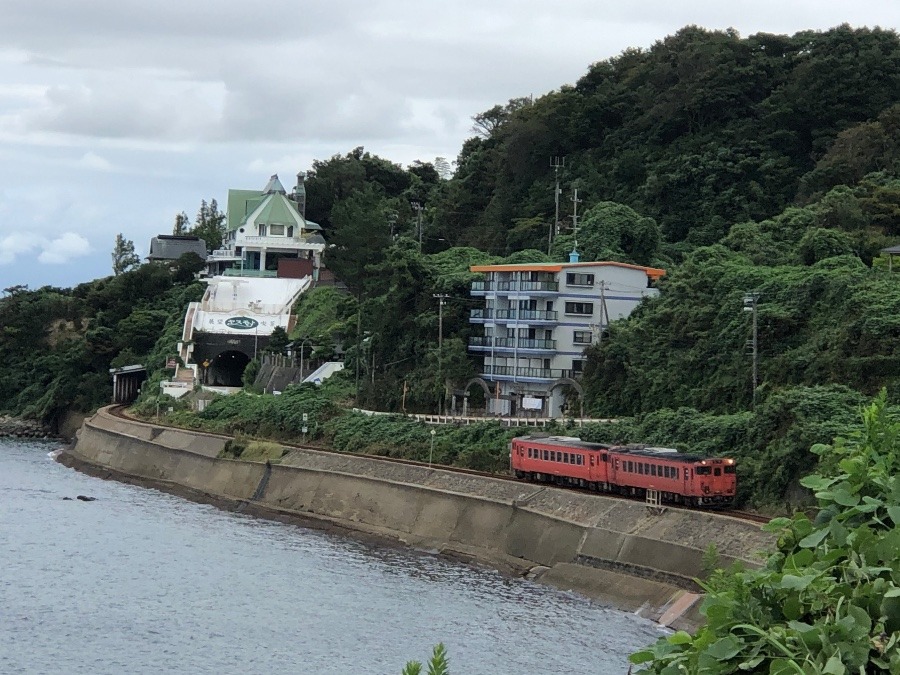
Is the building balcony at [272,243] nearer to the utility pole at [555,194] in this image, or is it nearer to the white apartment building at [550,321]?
the utility pole at [555,194]

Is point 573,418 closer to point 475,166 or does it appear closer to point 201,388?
point 201,388

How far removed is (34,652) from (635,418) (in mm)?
28582

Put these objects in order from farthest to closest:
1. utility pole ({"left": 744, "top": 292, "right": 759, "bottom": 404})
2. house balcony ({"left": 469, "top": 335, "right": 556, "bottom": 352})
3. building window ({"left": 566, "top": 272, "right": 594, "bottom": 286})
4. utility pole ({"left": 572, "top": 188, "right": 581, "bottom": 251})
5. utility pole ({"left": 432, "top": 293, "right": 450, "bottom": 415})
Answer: utility pole ({"left": 572, "top": 188, "right": 581, "bottom": 251}), utility pole ({"left": 432, "top": 293, "right": 450, "bottom": 415}), building window ({"left": 566, "top": 272, "right": 594, "bottom": 286}), house balcony ({"left": 469, "top": 335, "right": 556, "bottom": 352}), utility pole ({"left": 744, "top": 292, "right": 759, "bottom": 404})

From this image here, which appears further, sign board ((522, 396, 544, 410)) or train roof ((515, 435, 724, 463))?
sign board ((522, 396, 544, 410))

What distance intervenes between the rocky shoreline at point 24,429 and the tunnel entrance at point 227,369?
13.3 metres

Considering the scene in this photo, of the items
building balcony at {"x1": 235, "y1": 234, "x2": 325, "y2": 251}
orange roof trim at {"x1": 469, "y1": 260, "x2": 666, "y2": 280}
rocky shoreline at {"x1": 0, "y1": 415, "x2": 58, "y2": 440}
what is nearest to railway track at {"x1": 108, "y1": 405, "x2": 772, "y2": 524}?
orange roof trim at {"x1": 469, "y1": 260, "x2": 666, "y2": 280}

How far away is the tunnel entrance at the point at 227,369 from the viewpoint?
299 feet

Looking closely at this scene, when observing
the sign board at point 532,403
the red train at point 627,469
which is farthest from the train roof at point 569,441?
the sign board at point 532,403

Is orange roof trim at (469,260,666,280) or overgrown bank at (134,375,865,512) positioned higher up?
orange roof trim at (469,260,666,280)

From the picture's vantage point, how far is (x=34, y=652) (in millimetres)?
32094

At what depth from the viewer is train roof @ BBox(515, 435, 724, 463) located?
42656mm

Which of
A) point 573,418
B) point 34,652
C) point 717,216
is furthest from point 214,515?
point 717,216

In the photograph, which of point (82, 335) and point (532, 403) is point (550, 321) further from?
point (82, 335)

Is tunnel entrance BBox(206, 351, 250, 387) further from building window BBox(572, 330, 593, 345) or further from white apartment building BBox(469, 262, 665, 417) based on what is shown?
building window BBox(572, 330, 593, 345)
